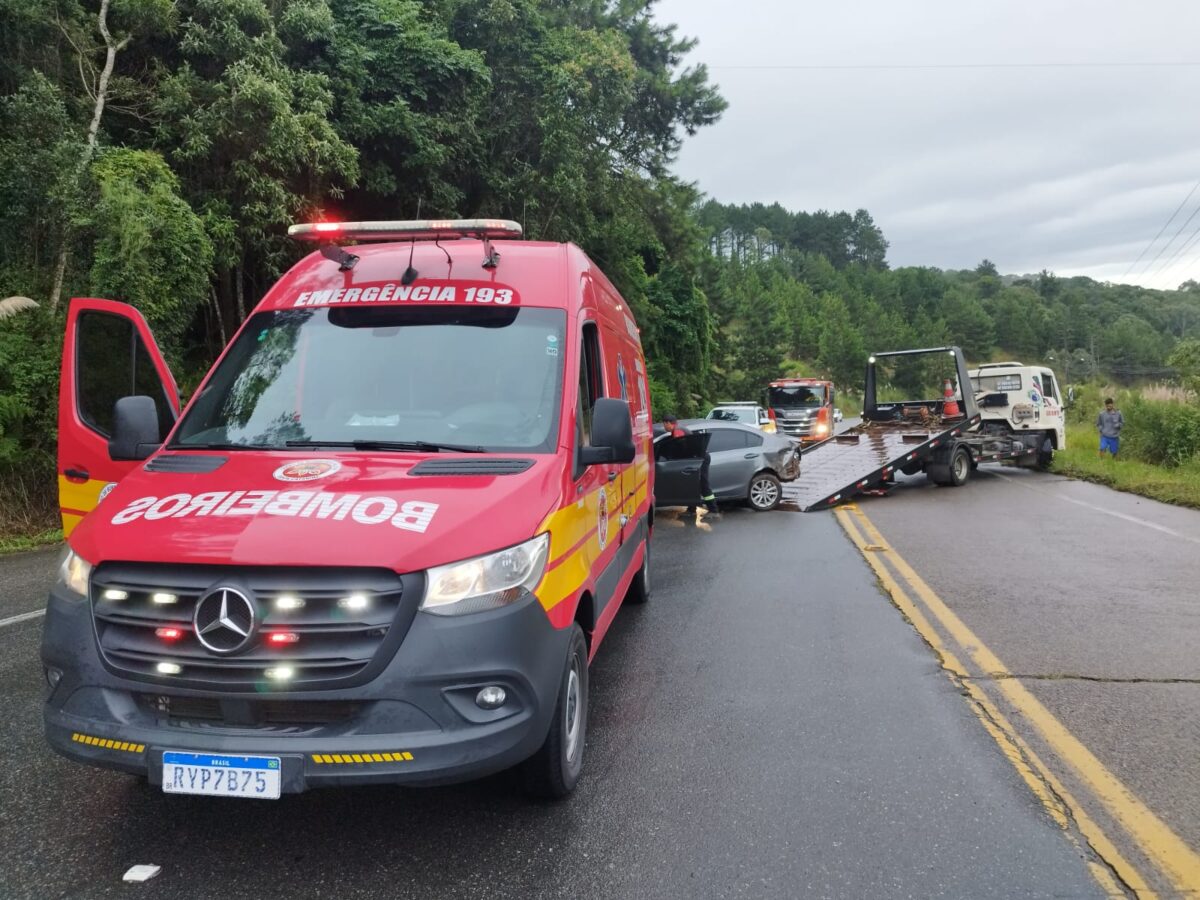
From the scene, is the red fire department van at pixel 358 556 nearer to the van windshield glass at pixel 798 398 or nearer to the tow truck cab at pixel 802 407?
the tow truck cab at pixel 802 407

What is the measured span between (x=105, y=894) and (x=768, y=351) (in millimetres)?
76295

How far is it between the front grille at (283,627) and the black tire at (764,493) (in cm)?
1148

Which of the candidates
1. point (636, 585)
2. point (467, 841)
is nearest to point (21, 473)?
point (636, 585)

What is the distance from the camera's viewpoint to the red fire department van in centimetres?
286

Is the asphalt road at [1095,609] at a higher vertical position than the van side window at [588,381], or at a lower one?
lower

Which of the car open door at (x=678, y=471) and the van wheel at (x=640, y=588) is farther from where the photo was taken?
the car open door at (x=678, y=471)

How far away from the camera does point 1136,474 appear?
17062mm

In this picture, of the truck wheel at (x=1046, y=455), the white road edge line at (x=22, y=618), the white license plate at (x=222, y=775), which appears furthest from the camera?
the truck wheel at (x=1046, y=455)

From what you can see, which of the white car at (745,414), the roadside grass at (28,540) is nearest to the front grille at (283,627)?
the roadside grass at (28,540)

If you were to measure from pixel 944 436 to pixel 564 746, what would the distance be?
14.4m

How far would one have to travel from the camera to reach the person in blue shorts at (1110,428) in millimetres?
19938

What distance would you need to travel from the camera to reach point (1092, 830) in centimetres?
332

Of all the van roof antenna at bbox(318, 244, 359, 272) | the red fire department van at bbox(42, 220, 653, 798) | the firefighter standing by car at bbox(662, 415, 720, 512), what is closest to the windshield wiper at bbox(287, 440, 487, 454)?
the red fire department van at bbox(42, 220, 653, 798)

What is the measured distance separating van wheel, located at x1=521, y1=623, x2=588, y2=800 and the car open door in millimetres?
8871
